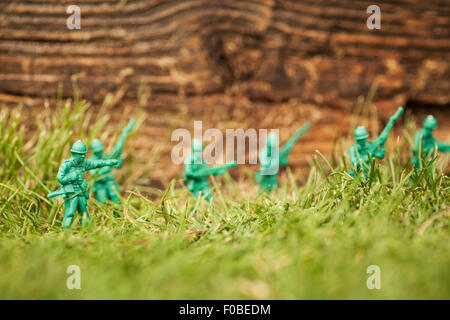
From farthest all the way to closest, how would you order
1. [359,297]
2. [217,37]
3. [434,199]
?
1. [217,37]
2. [434,199]
3. [359,297]

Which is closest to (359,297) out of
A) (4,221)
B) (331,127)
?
(4,221)

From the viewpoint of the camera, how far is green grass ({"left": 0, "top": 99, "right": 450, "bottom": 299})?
1.94 ft

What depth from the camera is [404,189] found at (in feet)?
2.86

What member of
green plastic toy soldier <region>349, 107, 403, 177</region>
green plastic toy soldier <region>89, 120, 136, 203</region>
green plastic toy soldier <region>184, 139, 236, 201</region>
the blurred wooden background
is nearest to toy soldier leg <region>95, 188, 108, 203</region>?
green plastic toy soldier <region>89, 120, 136, 203</region>

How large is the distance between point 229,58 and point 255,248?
3.23 ft

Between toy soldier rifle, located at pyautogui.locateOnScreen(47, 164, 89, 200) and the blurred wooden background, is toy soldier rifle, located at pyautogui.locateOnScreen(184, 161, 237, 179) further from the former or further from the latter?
the blurred wooden background

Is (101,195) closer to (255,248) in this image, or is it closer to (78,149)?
(78,149)

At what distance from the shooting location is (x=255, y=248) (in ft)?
2.35

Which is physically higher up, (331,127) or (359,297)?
(331,127)

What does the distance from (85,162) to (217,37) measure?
0.81 m

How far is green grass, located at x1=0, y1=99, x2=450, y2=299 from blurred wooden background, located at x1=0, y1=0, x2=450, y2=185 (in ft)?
2.13
